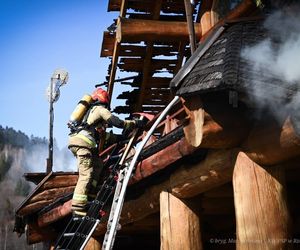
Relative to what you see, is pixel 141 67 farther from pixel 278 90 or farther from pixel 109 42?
pixel 278 90

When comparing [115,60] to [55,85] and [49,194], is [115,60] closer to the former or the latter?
[49,194]

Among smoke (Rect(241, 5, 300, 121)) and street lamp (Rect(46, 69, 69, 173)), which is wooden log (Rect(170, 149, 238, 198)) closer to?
smoke (Rect(241, 5, 300, 121))

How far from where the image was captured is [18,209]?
870 centimetres

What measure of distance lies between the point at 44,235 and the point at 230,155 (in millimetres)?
5710

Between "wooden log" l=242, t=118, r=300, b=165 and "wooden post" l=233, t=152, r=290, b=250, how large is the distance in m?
0.12

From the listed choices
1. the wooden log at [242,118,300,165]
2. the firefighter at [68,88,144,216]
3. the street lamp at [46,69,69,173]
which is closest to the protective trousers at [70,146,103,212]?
the firefighter at [68,88,144,216]

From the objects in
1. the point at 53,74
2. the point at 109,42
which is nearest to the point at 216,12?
the point at 109,42

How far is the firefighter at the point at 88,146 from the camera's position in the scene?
6.47 meters

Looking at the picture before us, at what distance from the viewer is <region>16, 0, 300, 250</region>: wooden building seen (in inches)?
152

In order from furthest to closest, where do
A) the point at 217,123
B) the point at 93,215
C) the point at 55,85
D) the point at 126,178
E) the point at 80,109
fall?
the point at 55,85
the point at 80,109
the point at 93,215
the point at 126,178
the point at 217,123

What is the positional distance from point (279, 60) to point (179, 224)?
2374mm

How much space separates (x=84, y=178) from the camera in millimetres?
6590

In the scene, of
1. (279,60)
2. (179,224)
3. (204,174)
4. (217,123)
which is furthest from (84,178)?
(279,60)

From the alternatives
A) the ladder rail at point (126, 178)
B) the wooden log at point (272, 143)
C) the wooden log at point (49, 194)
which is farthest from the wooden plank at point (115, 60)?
the wooden log at point (272, 143)
